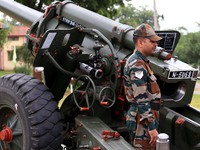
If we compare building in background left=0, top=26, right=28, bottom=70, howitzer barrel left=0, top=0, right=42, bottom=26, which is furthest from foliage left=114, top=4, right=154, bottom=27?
howitzer barrel left=0, top=0, right=42, bottom=26

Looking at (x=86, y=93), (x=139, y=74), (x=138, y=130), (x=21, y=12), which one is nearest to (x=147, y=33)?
(x=139, y=74)

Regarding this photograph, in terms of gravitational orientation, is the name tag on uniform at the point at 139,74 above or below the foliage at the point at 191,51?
above

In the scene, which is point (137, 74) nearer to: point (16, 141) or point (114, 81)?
point (114, 81)

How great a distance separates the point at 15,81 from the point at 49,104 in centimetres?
59

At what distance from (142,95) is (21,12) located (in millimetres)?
3591

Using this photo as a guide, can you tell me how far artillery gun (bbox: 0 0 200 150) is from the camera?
3.72m

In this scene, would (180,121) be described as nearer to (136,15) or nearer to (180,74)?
(180,74)

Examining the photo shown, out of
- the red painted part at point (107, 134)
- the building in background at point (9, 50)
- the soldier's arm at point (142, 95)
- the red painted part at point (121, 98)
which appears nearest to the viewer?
the soldier's arm at point (142, 95)

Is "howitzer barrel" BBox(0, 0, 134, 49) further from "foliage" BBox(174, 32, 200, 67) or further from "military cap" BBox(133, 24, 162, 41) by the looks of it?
"foliage" BBox(174, 32, 200, 67)

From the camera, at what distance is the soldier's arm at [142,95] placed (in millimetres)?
3076

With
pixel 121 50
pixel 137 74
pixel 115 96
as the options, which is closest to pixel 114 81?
pixel 115 96

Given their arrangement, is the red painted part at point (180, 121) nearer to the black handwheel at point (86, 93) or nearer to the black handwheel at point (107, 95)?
the black handwheel at point (107, 95)

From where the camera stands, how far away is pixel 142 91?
3076mm

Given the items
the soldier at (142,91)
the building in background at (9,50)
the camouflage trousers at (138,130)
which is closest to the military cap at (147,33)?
the soldier at (142,91)
